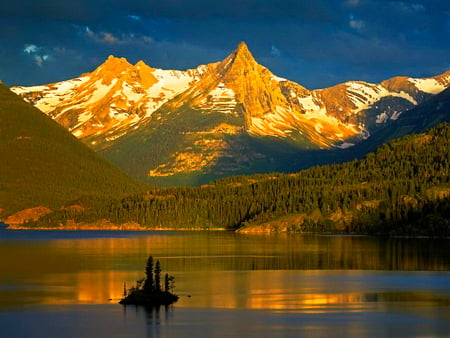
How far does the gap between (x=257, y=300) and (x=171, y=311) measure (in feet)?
65.1

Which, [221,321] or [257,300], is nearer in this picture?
[221,321]

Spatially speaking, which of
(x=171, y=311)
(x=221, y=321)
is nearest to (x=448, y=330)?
(x=221, y=321)

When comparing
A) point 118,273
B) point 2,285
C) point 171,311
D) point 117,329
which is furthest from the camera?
point 118,273

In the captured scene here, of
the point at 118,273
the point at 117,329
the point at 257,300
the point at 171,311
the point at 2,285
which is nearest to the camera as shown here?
the point at 117,329

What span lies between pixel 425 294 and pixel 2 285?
70.3 metres

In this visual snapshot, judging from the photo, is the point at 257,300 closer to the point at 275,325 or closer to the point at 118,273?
the point at 275,325

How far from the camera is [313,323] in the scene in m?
132

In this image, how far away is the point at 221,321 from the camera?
133375 mm

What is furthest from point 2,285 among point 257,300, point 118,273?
point 257,300

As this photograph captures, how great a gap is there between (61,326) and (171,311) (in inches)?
680

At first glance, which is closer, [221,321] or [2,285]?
[221,321]

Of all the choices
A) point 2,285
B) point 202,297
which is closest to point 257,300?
point 202,297

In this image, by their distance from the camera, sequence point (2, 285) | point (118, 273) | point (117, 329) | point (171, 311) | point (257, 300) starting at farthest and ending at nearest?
point (118, 273)
point (2, 285)
point (257, 300)
point (171, 311)
point (117, 329)

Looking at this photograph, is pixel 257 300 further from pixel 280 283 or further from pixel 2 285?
pixel 2 285
